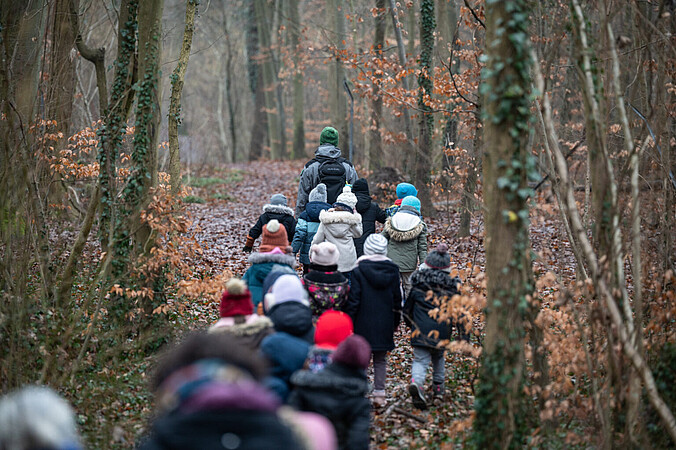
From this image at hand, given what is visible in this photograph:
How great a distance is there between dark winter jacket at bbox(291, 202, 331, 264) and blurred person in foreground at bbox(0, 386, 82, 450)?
588 cm

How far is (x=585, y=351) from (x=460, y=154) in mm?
7674

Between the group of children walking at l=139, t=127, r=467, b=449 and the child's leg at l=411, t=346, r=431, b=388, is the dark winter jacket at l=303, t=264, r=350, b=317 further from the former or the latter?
the child's leg at l=411, t=346, r=431, b=388

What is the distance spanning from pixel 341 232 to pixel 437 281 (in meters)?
1.79

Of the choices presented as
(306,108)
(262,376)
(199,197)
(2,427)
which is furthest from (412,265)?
(306,108)

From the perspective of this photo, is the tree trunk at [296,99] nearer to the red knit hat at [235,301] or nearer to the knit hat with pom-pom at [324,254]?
the knit hat with pom-pom at [324,254]

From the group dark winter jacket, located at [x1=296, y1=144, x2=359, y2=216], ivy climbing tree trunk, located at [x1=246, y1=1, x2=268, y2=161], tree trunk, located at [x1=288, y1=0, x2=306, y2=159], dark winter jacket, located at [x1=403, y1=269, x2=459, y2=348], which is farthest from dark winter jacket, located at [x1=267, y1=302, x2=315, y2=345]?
ivy climbing tree trunk, located at [x1=246, y1=1, x2=268, y2=161]

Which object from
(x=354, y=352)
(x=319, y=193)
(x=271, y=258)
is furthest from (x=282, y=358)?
(x=319, y=193)

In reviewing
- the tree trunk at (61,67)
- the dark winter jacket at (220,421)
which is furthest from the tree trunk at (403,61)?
the dark winter jacket at (220,421)

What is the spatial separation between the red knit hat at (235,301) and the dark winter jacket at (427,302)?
2.10 metres

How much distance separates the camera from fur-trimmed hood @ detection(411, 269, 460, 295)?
6355 millimetres

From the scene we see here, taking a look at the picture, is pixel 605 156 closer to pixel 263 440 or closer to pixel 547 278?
pixel 547 278

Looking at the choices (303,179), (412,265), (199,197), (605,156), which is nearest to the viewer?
(605,156)

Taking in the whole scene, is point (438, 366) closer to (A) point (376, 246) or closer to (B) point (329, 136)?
(A) point (376, 246)

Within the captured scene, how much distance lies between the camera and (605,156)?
5.14 metres
